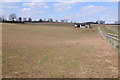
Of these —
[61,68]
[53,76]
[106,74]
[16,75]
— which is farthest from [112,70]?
[16,75]

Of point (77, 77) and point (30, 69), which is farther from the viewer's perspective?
point (30, 69)

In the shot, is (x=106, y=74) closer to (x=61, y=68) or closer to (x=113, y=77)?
(x=113, y=77)

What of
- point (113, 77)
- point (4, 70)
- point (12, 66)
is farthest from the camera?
point (12, 66)

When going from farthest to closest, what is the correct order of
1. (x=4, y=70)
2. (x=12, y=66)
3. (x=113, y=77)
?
(x=12, y=66), (x=4, y=70), (x=113, y=77)

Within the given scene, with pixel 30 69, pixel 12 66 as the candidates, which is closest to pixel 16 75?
pixel 30 69

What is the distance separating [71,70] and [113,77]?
148cm

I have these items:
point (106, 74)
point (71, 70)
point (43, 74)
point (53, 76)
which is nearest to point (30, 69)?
point (43, 74)

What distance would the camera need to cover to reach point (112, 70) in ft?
18.9

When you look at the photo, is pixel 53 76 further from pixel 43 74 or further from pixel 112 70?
pixel 112 70

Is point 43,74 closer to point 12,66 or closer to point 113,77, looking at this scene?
point 12,66

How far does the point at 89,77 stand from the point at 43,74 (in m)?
1.55

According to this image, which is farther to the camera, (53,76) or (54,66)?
(54,66)

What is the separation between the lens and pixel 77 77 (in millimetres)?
5043

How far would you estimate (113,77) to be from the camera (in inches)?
197
